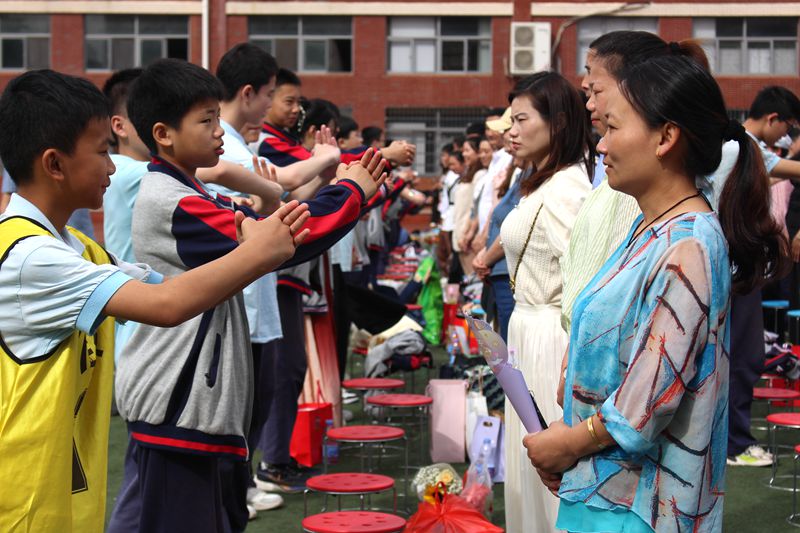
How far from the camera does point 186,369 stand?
316cm

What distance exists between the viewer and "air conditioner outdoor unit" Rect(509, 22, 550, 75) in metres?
27.4

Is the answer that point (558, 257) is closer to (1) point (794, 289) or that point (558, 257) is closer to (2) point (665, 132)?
(2) point (665, 132)

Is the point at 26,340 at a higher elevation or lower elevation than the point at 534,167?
lower

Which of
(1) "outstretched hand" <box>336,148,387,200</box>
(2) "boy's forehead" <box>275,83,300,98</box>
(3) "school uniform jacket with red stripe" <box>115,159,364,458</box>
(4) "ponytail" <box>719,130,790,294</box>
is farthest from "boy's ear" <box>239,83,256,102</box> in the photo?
(4) "ponytail" <box>719,130,790,294</box>

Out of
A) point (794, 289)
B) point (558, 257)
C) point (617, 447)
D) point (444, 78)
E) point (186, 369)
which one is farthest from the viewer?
point (444, 78)

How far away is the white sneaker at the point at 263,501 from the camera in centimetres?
A: 528

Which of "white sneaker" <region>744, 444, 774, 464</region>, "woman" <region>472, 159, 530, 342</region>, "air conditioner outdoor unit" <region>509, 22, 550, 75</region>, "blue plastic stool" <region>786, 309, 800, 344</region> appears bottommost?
"white sneaker" <region>744, 444, 774, 464</region>

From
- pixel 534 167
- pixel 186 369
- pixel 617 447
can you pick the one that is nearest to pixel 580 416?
pixel 617 447

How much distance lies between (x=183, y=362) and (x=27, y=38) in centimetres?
2806

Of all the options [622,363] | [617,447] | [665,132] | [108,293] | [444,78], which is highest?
[444,78]

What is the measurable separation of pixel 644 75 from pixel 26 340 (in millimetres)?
1394

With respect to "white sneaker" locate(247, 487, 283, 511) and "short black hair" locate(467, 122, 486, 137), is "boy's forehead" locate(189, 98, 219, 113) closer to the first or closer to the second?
"white sneaker" locate(247, 487, 283, 511)

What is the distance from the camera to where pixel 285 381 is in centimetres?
561

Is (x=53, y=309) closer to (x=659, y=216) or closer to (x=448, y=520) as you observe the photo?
(x=659, y=216)
